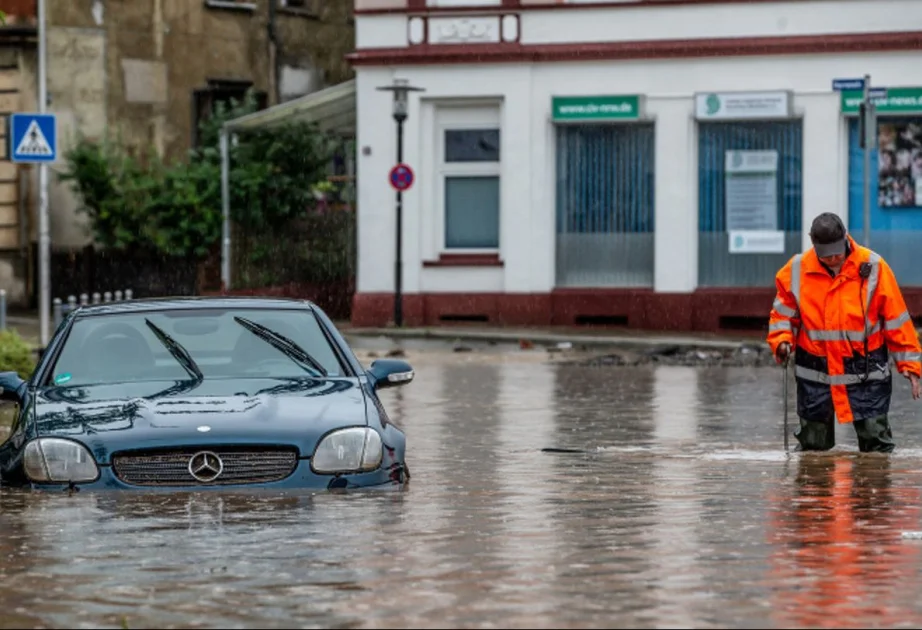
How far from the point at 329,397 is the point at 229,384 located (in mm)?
570

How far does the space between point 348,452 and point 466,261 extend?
24.3 metres

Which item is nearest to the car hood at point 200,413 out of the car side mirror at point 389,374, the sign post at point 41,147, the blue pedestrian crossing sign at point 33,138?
the car side mirror at point 389,374

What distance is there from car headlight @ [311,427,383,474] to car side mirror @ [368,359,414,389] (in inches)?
40.5

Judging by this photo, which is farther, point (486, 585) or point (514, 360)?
point (514, 360)

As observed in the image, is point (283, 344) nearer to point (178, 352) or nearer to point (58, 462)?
point (178, 352)

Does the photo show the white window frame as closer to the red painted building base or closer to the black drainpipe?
the red painted building base

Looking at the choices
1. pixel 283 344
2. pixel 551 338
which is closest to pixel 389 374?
pixel 283 344

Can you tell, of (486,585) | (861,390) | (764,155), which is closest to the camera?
(486,585)

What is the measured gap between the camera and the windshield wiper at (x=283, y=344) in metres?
12.1

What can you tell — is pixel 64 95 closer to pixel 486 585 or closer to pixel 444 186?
pixel 444 186

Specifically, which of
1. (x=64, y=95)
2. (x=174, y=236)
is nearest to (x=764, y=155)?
(x=174, y=236)

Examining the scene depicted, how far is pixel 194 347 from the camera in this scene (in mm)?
12484

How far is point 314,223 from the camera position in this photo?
3888 cm

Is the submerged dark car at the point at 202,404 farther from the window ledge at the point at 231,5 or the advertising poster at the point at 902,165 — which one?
the window ledge at the point at 231,5
